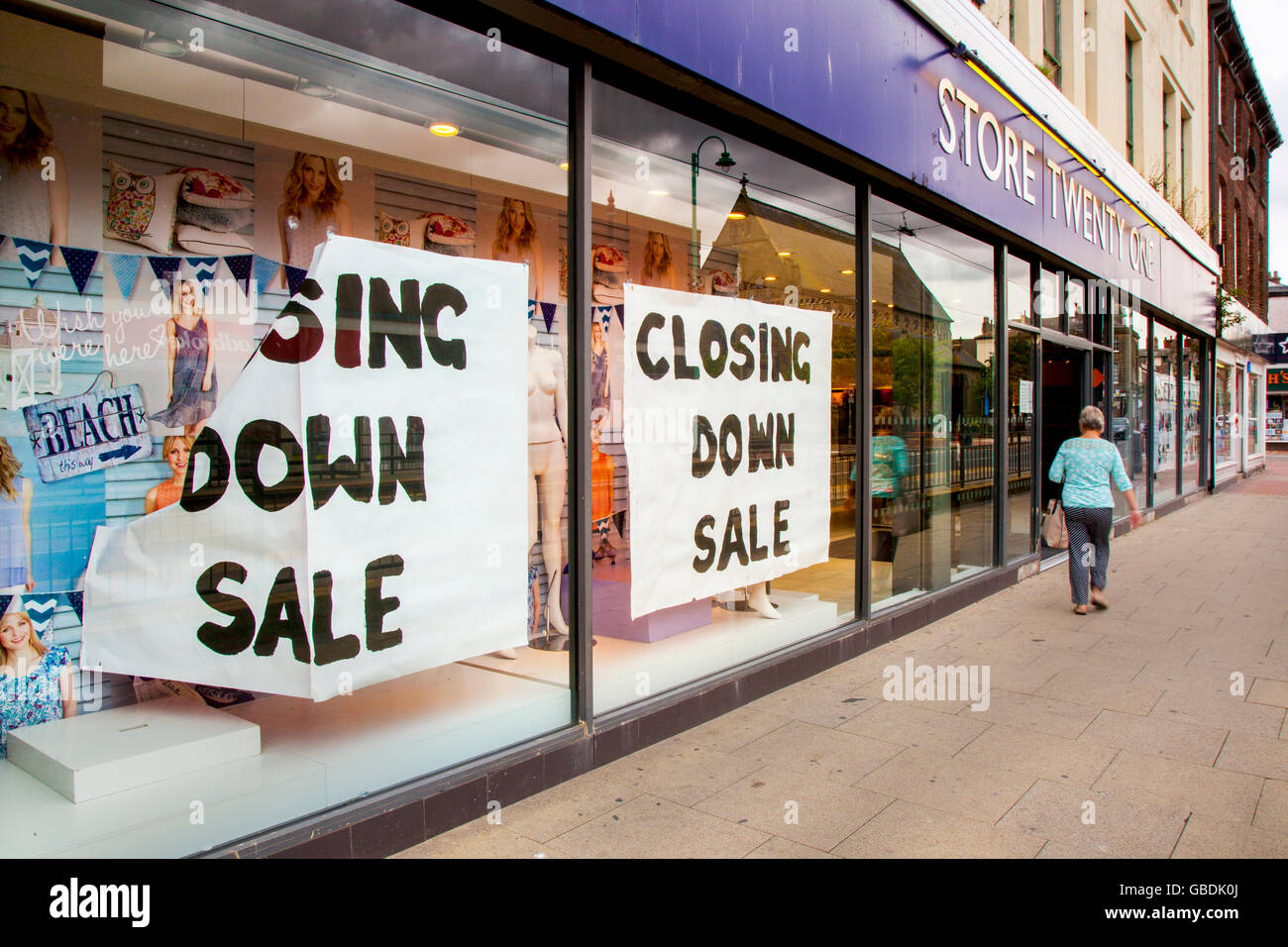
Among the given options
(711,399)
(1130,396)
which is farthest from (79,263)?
(1130,396)

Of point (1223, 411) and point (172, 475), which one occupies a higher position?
point (1223, 411)

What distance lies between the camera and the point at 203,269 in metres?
3.91

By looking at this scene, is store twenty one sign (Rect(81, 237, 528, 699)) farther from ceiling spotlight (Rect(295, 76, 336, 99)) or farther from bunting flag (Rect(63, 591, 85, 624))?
ceiling spotlight (Rect(295, 76, 336, 99))

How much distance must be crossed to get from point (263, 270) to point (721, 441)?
7.91 ft

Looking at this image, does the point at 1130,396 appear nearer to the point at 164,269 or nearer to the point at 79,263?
Answer: the point at 164,269

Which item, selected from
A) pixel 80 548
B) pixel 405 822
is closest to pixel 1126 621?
pixel 405 822

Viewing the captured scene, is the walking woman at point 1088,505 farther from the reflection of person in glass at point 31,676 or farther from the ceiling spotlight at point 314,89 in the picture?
the reflection of person in glass at point 31,676

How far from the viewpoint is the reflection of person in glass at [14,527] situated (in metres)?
3.25

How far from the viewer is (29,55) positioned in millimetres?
3285

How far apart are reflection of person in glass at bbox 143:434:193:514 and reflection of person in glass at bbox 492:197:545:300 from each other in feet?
5.33

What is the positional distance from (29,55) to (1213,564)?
10687 mm

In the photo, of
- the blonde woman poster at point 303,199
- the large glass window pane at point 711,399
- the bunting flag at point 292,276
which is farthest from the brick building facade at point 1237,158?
the bunting flag at point 292,276

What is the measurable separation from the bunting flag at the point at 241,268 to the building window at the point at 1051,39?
33.4ft
